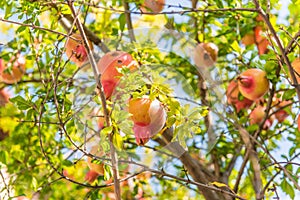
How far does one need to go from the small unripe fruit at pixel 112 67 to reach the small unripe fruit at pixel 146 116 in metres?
0.10

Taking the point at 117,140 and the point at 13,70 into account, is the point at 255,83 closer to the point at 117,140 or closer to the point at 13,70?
the point at 117,140

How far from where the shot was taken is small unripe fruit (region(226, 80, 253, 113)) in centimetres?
159

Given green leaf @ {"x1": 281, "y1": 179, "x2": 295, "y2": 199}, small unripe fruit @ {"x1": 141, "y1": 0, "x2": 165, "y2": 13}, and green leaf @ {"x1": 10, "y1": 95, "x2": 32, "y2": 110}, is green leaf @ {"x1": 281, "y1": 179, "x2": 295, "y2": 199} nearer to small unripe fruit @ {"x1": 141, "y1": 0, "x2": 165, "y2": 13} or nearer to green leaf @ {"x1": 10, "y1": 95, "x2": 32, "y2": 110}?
small unripe fruit @ {"x1": 141, "y1": 0, "x2": 165, "y2": 13}

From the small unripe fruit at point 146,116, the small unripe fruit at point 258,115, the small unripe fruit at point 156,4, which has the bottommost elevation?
the small unripe fruit at point 146,116

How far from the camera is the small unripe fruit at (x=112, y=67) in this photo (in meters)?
1.08

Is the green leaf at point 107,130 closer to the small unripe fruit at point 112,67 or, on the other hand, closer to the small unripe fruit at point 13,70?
the small unripe fruit at point 112,67

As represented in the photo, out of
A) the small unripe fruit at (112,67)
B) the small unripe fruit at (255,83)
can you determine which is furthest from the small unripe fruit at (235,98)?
the small unripe fruit at (112,67)

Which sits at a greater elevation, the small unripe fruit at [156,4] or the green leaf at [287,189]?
the small unripe fruit at [156,4]

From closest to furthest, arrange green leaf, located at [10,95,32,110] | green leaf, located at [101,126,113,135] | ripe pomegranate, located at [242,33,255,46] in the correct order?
green leaf, located at [101,126,113,135]
green leaf, located at [10,95,32,110]
ripe pomegranate, located at [242,33,255,46]

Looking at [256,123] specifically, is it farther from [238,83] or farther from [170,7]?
[170,7]

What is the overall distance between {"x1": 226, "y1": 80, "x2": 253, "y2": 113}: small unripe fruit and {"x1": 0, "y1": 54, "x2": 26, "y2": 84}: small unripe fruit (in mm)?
562

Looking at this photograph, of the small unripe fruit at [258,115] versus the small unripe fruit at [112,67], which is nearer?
the small unripe fruit at [112,67]

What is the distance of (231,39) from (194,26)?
114 millimetres

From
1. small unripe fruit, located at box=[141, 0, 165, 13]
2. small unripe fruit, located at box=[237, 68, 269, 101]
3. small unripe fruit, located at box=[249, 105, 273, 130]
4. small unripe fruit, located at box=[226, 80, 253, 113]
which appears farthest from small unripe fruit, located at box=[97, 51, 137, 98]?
small unripe fruit, located at box=[249, 105, 273, 130]
